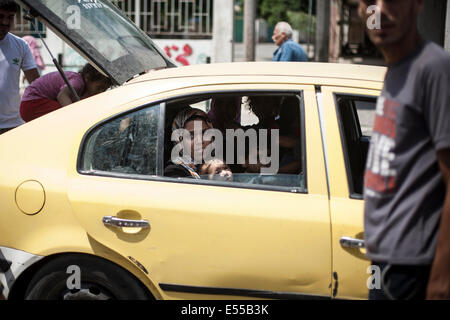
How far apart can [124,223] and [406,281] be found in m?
1.22

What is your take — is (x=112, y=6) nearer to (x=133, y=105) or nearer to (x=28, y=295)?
(x=133, y=105)

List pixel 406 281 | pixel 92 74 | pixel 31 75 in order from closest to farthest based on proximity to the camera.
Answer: pixel 406 281
pixel 92 74
pixel 31 75

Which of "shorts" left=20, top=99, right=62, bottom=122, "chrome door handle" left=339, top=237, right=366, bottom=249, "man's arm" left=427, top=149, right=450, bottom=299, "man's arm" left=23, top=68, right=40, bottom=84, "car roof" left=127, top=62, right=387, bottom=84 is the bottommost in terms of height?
"chrome door handle" left=339, top=237, right=366, bottom=249

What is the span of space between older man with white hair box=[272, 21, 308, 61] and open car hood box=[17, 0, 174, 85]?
4990 millimetres

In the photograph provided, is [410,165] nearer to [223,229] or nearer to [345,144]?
[345,144]

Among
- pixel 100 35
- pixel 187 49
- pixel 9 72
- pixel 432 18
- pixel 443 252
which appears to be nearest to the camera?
pixel 443 252

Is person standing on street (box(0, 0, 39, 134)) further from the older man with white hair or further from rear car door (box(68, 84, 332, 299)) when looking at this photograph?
the older man with white hair

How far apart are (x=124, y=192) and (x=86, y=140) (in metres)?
0.32

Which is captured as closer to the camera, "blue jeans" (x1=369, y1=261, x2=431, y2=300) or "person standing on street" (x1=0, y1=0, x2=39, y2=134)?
"blue jeans" (x1=369, y1=261, x2=431, y2=300)

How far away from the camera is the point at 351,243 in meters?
2.52

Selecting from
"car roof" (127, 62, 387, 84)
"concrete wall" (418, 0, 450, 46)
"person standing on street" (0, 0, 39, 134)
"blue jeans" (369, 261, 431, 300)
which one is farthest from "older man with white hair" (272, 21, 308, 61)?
"blue jeans" (369, 261, 431, 300)

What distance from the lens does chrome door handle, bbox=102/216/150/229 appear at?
266 cm

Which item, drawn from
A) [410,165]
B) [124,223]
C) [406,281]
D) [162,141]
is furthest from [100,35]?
[406,281]

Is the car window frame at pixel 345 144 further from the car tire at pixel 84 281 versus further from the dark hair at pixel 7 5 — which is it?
the dark hair at pixel 7 5
